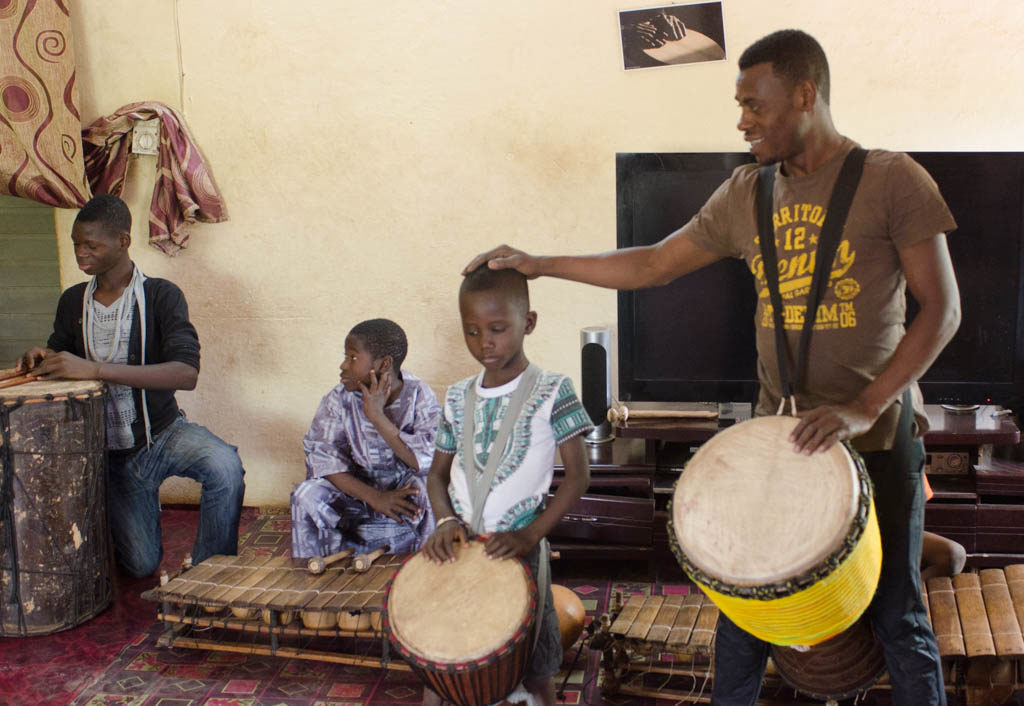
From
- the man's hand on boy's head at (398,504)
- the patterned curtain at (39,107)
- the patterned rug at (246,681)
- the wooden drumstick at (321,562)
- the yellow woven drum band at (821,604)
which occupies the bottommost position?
the patterned rug at (246,681)

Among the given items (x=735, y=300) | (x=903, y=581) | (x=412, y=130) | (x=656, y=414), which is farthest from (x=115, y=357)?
(x=903, y=581)

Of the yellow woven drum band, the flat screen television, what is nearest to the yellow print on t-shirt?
the yellow woven drum band

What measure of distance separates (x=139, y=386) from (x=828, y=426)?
8.93 feet

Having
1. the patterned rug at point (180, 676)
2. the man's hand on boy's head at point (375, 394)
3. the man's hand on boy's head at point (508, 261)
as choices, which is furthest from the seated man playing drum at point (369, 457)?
the man's hand on boy's head at point (508, 261)

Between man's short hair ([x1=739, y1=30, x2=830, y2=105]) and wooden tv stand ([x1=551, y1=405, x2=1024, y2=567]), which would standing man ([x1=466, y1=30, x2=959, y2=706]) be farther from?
wooden tv stand ([x1=551, y1=405, x2=1024, y2=567])

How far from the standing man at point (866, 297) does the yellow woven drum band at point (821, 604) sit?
14 cm

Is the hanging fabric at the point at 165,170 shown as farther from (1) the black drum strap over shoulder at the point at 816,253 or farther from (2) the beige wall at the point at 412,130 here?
(1) the black drum strap over shoulder at the point at 816,253

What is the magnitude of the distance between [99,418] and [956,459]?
3325mm

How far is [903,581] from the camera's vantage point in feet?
6.69

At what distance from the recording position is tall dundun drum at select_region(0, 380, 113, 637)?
3244 mm

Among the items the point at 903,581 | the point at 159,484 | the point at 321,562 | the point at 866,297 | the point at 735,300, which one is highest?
the point at 866,297

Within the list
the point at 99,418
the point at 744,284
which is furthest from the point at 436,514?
the point at 744,284

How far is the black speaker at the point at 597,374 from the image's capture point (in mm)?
3791

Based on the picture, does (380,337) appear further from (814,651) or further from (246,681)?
(814,651)
